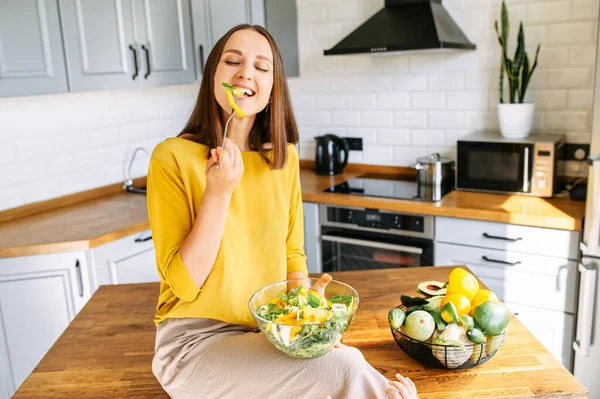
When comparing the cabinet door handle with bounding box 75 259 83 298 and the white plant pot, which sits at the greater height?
the white plant pot

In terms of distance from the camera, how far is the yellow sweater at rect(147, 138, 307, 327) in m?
1.33

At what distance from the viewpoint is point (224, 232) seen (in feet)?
4.56

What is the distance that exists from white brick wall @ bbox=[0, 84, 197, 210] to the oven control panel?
123 centimetres

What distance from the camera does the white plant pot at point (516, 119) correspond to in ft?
9.41

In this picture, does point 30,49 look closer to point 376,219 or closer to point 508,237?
point 376,219

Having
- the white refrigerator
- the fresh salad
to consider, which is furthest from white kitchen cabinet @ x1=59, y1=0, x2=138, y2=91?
the white refrigerator

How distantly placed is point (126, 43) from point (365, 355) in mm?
2086

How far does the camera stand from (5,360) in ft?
7.86

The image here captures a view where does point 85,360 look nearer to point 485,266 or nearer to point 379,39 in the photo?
point 485,266

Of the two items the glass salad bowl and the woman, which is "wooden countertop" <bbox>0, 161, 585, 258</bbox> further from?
the glass salad bowl

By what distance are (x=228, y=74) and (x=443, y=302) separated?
2.43 feet

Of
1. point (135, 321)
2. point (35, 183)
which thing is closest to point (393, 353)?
point (135, 321)

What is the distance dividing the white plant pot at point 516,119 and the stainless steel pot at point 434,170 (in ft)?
1.17

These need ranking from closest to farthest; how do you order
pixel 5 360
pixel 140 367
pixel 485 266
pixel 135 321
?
pixel 140 367 < pixel 135 321 < pixel 5 360 < pixel 485 266
